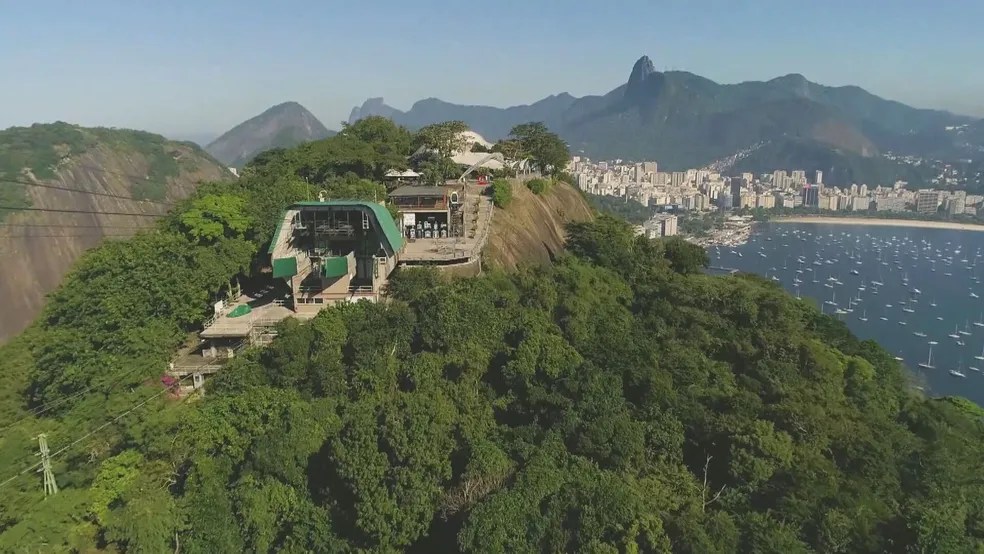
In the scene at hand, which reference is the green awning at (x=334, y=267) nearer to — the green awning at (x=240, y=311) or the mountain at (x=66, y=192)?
the green awning at (x=240, y=311)

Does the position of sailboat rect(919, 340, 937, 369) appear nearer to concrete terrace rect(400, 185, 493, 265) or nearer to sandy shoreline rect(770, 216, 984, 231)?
concrete terrace rect(400, 185, 493, 265)

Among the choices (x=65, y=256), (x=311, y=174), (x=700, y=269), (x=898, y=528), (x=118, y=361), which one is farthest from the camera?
(x=65, y=256)

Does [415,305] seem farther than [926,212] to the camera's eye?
No

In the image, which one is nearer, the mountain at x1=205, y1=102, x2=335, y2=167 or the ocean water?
the ocean water

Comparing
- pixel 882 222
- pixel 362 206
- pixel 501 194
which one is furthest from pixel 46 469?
pixel 882 222

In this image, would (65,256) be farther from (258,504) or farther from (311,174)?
(258,504)

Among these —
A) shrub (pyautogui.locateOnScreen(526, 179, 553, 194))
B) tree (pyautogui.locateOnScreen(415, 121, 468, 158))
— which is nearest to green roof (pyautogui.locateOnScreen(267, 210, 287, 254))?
shrub (pyautogui.locateOnScreen(526, 179, 553, 194))

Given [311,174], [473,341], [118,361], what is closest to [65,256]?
[311,174]

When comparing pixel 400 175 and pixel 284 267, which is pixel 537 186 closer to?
pixel 400 175
